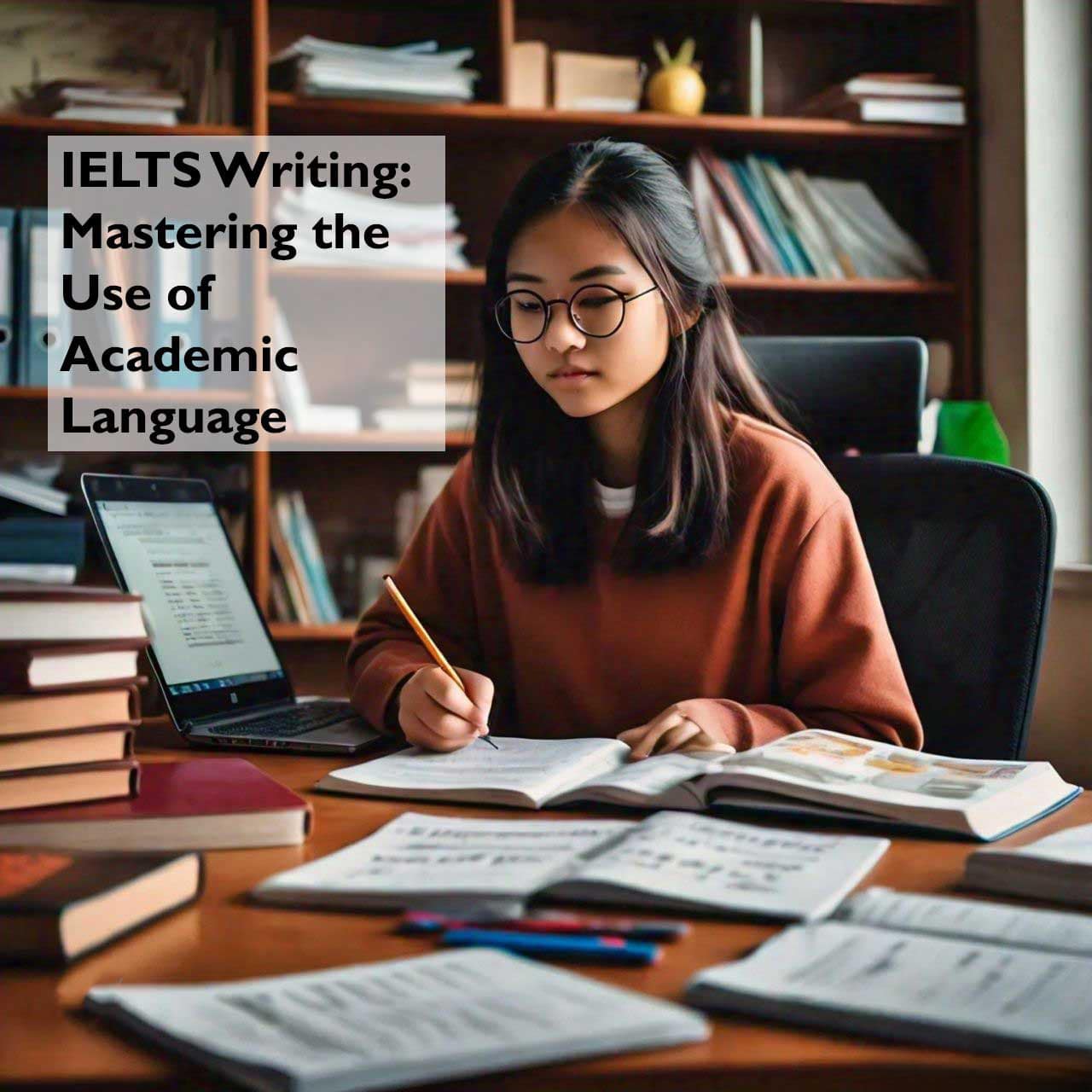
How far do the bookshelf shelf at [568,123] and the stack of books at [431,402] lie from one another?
20.5 inches

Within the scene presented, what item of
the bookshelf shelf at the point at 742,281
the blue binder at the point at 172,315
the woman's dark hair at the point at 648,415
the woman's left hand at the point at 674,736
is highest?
the bookshelf shelf at the point at 742,281

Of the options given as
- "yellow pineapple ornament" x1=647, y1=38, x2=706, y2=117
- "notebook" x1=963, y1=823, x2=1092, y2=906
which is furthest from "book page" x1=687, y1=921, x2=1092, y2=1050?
"yellow pineapple ornament" x1=647, y1=38, x2=706, y2=117

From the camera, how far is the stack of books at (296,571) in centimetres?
278

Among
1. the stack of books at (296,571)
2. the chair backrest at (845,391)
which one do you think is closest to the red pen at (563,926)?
the chair backrest at (845,391)

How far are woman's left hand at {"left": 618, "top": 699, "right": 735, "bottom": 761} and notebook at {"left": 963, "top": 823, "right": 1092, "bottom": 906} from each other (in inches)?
14.1

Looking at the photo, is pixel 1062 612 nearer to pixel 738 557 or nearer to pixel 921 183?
pixel 921 183

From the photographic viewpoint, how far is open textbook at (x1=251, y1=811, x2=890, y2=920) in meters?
0.73

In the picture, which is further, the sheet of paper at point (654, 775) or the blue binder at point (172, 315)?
the blue binder at point (172, 315)

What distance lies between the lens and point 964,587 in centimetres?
154

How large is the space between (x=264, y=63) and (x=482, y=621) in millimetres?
1585

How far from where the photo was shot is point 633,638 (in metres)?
1.50

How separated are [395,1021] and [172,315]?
235cm

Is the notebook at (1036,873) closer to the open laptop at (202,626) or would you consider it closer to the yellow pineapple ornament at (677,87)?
the open laptop at (202,626)

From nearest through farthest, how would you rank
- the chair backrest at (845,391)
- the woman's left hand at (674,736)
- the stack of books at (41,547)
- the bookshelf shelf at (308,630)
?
1. the woman's left hand at (674,736)
2. the chair backrest at (845,391)
3. the stack of books at (41,547)
4. the bookshelf shelf at (308,630)
